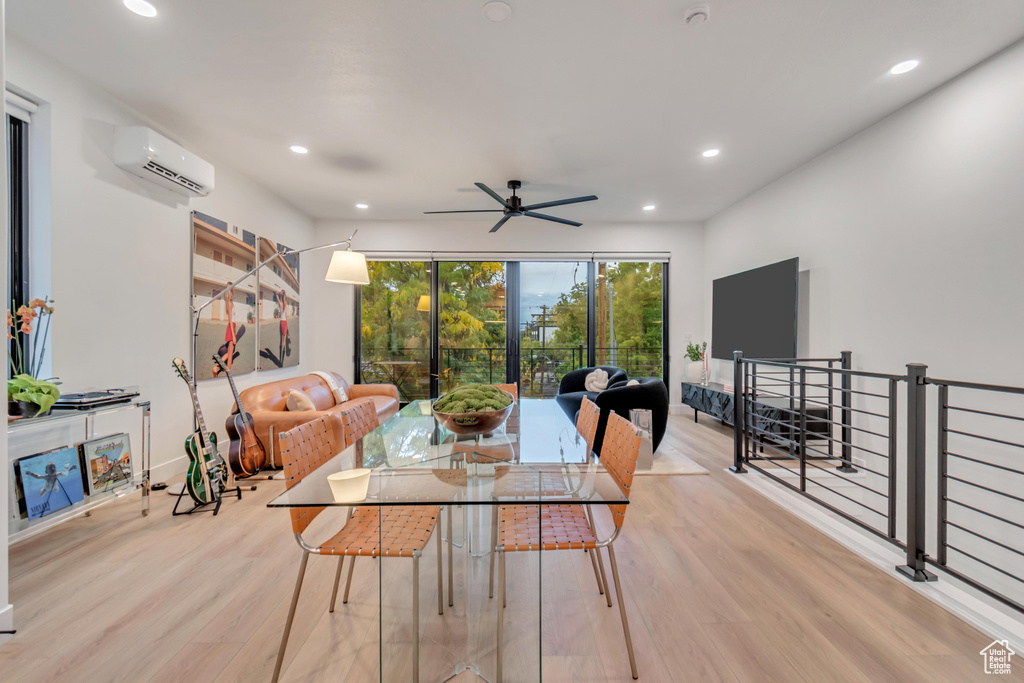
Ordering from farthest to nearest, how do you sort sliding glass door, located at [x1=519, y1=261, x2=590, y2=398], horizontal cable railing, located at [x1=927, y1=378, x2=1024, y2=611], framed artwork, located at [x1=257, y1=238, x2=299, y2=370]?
1. sliding glass door, located at [x1=519, y1=261, x2=590, y2=398]
2. framed artwork, located at [x1=257, y1=238, x2=299, y2=370]
3. horizontal cable railing, located at [x1=927, y1=378, x2=1024, y2=611]

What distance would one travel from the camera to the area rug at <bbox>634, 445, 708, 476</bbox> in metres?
3.56

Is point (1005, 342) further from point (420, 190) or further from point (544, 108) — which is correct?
point (420, 190)

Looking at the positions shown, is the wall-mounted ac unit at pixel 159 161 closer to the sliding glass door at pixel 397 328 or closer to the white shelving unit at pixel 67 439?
the white shelving unit at pixel 67 439

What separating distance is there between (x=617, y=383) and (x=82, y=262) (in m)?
4.37

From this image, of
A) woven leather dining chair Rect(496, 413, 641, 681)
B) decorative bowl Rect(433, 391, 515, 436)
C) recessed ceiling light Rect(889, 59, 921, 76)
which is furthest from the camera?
recessed ceiling light Rect(889, 59, 921, 76)

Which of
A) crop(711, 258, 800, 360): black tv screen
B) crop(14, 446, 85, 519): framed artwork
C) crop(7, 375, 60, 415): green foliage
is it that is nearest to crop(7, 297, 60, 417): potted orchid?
crop(7, 375, 60, 415): green foliage

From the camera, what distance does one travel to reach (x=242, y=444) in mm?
3389

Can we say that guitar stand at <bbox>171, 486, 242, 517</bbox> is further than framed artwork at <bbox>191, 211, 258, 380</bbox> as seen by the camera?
No

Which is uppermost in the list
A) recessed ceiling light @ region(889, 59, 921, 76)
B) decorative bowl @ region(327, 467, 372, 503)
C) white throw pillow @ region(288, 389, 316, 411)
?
recessed ceiling light @ region(889, 59, 921, 76)

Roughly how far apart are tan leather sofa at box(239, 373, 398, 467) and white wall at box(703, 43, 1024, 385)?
370 cm

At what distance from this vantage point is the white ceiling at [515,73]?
6.95ft

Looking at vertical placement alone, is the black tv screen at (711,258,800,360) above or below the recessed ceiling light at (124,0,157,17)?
below

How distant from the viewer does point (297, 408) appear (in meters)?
3.81

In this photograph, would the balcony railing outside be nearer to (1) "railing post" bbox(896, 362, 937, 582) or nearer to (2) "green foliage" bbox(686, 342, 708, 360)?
(2) "green foliage" bbox(686, 342, 708, 360)
